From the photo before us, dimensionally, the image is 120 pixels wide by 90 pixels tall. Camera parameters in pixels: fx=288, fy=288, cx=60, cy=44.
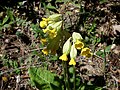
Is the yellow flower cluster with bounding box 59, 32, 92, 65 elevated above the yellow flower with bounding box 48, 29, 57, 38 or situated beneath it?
situated beneath

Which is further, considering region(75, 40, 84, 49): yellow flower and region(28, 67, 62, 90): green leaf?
region(28, 67, 62, 90): green leaf

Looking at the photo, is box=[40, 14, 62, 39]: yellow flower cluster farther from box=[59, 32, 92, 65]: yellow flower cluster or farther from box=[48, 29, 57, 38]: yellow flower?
box=[59, 32, 92, 65]: yellow flower cluster

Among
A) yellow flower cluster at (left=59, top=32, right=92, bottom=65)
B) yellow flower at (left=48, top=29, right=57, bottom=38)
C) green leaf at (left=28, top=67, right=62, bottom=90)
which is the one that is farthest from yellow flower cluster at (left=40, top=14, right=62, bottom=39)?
green leaf at (left=28, top=67, right=62, bottom=90)

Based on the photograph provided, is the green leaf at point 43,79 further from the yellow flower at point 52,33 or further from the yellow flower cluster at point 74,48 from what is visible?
the yellow flower at point 52,33

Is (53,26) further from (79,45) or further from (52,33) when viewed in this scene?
(79,45)

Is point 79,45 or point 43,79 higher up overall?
point 79,45

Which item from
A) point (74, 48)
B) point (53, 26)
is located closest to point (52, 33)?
point (53, 26)

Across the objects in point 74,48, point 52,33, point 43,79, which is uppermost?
point 52,33

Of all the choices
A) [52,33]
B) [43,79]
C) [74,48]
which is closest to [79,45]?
[74,48]

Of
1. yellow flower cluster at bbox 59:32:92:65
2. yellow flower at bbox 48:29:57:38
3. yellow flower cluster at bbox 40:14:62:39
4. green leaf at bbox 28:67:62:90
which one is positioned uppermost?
yellow flower cluster at bbox 40:14:62:39

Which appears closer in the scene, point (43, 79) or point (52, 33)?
point (52, 33)
